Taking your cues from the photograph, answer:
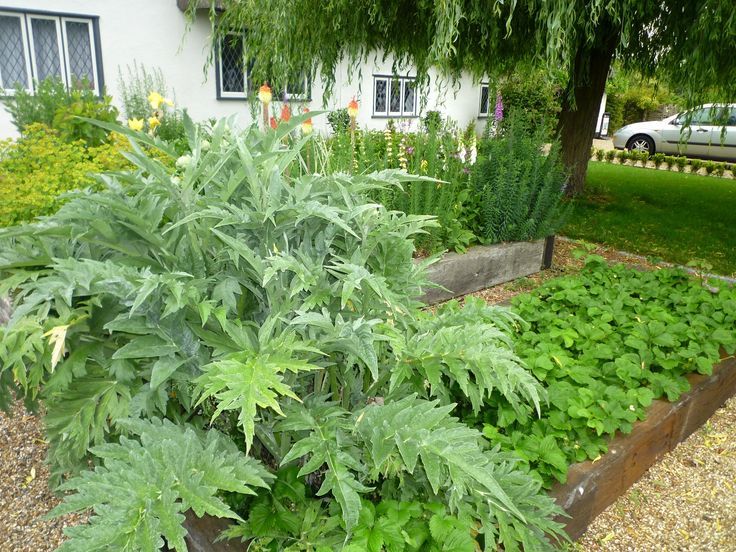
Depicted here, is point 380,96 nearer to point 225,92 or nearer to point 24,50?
point 225,92

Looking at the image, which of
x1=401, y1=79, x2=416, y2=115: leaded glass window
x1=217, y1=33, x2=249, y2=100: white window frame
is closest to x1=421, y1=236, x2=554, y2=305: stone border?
x1=217, y1=33, x2=249, y2=100: white window frame

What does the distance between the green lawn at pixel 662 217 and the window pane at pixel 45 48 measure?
351 inches

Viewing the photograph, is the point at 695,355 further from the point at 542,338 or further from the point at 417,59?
the point at 417,59

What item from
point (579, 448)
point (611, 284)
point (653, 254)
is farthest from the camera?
point (653, 254)

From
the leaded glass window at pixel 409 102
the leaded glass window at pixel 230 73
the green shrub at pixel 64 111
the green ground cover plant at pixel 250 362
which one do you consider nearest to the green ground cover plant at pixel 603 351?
the green ground cover plant at pixel 250 362

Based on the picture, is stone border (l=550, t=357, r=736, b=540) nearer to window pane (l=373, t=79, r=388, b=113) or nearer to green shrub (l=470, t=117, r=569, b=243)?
green shrub (l=470, t=117, r=569, b=243)

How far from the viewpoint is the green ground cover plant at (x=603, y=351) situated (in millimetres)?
2619

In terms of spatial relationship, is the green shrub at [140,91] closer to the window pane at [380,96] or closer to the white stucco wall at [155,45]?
the white stucco wall at [155,45]

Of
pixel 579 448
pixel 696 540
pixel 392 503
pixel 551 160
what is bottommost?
pixel 696 540

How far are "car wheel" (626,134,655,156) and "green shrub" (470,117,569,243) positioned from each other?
15159mm

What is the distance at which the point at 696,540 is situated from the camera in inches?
104

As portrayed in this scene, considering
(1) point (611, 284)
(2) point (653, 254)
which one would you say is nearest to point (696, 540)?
(1) point (611, 284)

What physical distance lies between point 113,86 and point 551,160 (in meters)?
8.37

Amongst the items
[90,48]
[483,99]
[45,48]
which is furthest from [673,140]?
[45,48]
